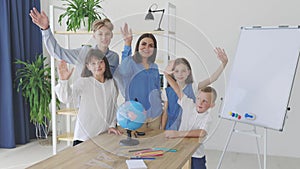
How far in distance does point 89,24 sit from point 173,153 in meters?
2.14

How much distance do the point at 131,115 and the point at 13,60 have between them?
2.98 metres

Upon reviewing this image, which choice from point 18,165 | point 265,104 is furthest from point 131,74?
point 18,165

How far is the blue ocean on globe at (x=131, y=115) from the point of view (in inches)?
69.6

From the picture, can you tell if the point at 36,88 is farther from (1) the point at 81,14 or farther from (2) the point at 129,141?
(2) the point at 129,141

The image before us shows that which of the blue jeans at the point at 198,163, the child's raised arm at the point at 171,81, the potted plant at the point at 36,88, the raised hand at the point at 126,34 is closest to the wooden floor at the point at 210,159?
the potted plant at the point at 36,88

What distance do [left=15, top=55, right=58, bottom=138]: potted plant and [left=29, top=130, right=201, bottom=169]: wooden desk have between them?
237 cm

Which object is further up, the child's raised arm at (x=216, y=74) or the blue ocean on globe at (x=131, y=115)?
A: the child's raised arm at (x=216, y=74)

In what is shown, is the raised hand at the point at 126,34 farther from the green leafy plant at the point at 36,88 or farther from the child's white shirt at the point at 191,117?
the green leafy plant at the point at 36,88

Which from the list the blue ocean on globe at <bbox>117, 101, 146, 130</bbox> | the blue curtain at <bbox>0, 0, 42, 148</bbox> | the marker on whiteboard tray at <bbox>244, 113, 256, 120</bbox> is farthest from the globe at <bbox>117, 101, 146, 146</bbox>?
the blue curtain at <bbox>0, 0, 42, 148</bbox>

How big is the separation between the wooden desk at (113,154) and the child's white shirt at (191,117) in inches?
3.1

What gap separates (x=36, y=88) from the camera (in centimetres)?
415

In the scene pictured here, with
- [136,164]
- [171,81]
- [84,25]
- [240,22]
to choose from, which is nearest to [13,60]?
[84,25]

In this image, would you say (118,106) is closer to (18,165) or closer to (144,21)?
(144,21)

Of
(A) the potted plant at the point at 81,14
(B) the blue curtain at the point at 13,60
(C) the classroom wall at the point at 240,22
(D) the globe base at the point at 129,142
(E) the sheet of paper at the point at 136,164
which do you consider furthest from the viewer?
(B) the blue curtain at the point at 13,60
